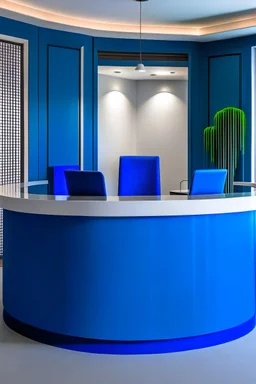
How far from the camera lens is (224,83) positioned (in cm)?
743

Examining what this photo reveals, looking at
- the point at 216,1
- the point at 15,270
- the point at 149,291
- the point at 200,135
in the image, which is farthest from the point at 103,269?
the point at 200,135

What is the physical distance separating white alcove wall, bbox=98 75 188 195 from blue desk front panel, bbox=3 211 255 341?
4.67 m

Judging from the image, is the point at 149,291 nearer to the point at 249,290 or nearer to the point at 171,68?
the point at 249,290

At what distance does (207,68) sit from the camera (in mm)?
7586

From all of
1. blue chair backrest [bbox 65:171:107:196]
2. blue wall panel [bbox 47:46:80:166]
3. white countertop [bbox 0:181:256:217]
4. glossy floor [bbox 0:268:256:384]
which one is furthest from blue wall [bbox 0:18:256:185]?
glossy floor [bbox 0:268:256:384]

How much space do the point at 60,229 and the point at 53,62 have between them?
3.85 metres

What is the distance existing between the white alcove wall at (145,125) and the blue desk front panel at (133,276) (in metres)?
4.67

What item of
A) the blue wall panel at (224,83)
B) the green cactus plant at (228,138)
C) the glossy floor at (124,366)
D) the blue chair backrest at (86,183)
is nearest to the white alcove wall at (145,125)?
the blue wall panel at (224,83)

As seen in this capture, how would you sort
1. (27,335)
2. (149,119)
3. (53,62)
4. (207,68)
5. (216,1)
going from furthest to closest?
(149,119) < (207,68) < (53,62) < (216,1) < (27,335)

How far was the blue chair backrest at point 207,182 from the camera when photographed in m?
3.69

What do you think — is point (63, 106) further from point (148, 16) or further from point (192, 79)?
point (192, 79)

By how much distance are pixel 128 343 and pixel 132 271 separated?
1.52 feet

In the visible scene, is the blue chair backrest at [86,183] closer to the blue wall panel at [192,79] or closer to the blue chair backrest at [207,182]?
the blue chair backrest at [207,182]

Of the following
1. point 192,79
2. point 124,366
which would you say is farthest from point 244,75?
point 124,366
